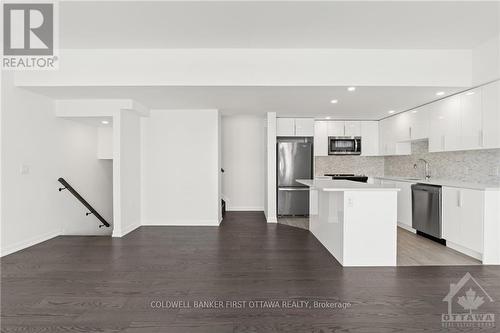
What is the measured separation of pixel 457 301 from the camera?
2223 mm

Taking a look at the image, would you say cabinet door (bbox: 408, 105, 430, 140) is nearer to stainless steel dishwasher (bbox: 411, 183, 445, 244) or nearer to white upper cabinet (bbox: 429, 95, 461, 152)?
white upper cabinet (bbox: 429, 95, 461, 152)

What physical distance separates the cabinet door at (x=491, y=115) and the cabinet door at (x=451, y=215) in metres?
0.71

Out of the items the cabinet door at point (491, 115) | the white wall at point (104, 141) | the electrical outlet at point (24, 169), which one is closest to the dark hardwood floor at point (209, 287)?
the electrical outlet at point (24, 169)

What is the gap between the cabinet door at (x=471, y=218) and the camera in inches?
121

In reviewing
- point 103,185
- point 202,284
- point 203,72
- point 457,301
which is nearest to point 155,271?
point 202,284

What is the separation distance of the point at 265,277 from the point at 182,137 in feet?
10.8

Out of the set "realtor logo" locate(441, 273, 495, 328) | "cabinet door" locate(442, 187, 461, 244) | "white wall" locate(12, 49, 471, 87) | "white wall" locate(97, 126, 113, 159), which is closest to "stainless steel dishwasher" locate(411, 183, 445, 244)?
"cabinet door" locate(442, 187, 461, 244)

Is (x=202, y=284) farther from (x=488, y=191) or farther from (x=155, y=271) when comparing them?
(x=488, y=191)

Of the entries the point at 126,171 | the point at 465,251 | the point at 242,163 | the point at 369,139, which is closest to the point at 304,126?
the point at 369,139

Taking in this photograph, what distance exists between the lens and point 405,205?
4551mm

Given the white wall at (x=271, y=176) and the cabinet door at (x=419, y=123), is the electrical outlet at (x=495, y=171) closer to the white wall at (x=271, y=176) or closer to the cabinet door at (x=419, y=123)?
the cabinet door at (x=419, y=123)

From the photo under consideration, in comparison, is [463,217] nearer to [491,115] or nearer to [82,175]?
[491,115]

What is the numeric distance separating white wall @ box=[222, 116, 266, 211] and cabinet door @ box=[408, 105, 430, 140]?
3.38m

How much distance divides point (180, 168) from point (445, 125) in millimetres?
4603
